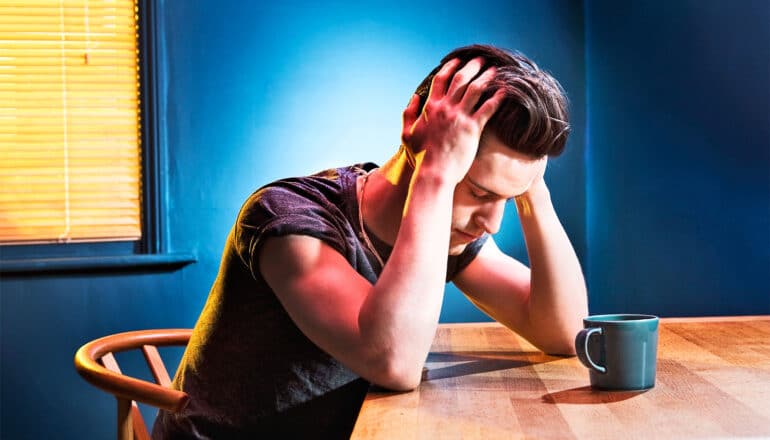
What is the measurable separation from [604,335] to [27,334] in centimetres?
207

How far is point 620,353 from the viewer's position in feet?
3.41

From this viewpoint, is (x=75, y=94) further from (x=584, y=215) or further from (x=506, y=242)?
(x=584, y=215)

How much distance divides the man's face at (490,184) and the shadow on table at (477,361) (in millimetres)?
198

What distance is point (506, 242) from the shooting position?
262cm

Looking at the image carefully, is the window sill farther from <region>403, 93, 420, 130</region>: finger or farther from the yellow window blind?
<region>403, 93, 420, 130</region>: finger

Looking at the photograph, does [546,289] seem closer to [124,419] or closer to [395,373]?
[395,373]

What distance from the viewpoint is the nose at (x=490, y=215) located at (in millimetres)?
1189

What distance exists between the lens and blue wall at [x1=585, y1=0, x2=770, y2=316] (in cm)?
232

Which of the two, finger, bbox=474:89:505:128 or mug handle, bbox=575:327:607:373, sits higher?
finger, bbox=474:89:505:128

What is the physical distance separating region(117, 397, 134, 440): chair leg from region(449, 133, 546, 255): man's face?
1.77 feet

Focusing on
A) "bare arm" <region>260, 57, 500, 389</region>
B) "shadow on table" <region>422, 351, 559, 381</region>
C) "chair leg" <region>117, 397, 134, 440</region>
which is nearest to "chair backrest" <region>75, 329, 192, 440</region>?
"chair leg" <region>117, 397, 134, 440</region>

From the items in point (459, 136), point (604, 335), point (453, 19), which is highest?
point (453, 19)

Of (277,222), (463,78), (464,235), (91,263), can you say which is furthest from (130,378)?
(91,263)

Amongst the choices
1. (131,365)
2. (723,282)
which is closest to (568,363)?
(723,282)
